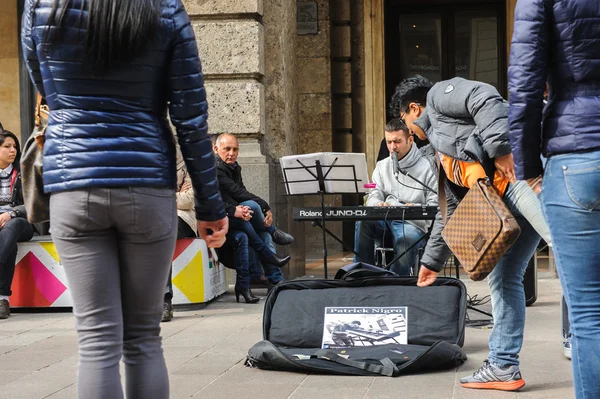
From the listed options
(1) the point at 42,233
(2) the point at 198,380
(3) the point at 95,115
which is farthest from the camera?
(1) the point at 42,233

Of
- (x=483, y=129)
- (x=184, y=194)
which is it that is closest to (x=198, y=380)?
(x=483, y=129)

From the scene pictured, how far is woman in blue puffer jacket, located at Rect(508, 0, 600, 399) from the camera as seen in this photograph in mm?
3104

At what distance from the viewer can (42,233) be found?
385 inches

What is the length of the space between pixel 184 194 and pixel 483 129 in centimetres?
444

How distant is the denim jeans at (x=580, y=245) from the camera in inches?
122

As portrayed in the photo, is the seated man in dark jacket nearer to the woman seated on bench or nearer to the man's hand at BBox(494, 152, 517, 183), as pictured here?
the woman seated on bench

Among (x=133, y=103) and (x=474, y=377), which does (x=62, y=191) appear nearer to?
(x=133, y=103)

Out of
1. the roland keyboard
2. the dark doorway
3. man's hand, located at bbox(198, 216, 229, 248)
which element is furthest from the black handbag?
the dark doorway

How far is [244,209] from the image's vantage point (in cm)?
916

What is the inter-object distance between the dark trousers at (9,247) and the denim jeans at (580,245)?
6.25m

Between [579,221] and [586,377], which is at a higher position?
[579,221]

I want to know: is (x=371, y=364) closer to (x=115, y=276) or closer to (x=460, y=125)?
(x=460, y=125)

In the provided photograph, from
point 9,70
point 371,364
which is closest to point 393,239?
point 371,364

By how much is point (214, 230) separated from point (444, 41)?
1158 centimetres
